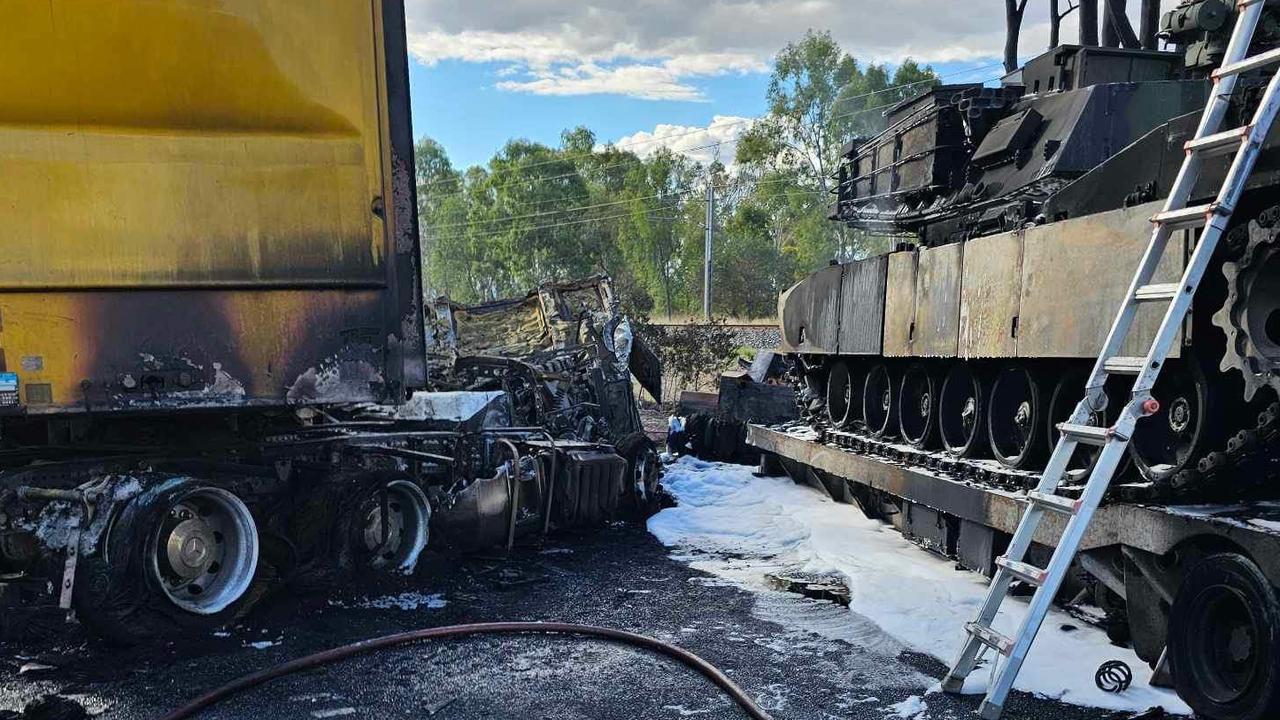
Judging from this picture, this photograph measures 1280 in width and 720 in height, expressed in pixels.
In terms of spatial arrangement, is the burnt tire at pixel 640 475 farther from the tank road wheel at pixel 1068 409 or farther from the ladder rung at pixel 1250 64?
the ladder rung at pixel 1250 64

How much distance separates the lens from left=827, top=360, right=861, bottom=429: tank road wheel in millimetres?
9766

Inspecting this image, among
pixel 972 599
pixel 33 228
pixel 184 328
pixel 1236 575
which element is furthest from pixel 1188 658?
pixel 33 228

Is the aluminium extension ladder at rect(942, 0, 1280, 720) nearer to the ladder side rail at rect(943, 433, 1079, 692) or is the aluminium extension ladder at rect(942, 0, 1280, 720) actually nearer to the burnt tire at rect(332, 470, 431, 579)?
the ladder side rail at rect(943, 433, 1079, 692)

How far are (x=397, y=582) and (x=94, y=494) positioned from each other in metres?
2.01

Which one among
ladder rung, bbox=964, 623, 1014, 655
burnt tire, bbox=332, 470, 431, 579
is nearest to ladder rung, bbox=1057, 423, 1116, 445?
ladder rung, bbox=964, 623, 1014, 655

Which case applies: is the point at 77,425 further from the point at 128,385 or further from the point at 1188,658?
the point at 1188,658

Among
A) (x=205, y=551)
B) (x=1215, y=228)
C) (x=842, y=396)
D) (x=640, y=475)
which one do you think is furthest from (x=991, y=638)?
(x=842, y=396)

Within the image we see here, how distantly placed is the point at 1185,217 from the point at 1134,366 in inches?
25.3

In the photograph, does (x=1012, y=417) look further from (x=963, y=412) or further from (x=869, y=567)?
(x=869, y=567)

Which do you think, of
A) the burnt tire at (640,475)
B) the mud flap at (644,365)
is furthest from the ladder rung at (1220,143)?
the mud flap at (644,365)

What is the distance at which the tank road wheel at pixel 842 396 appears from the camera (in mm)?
9766

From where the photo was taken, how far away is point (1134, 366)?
4547 mm

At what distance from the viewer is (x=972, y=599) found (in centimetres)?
646

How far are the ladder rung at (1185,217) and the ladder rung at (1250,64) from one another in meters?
0.56
